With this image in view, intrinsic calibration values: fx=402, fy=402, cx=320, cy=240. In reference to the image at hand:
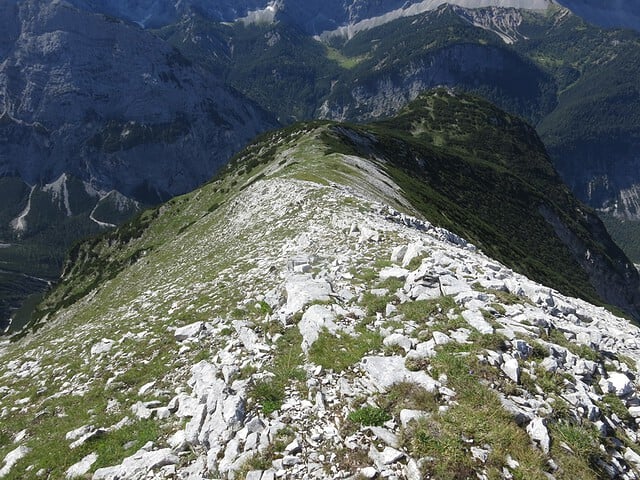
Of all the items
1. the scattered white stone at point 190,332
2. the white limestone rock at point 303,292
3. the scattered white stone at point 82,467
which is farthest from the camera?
the scattered white stone at point 190,332

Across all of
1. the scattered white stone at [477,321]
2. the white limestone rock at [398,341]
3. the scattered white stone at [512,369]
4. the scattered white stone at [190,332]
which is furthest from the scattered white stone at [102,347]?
the scattered white stone at [512,369]

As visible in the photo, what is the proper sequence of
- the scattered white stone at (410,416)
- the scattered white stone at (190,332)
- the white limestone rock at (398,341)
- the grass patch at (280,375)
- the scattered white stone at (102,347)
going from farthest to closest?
1. the scattered white stone at (102,347)
2. the scattered white stone at (190,332)
3. the white limestone rock at (398,341)
4. the grass patch at (280,375)
5. the scattered white stone at (410,416)

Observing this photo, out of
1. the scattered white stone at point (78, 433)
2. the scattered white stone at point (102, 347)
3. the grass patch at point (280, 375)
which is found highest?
the grass patch at point (280, 375)

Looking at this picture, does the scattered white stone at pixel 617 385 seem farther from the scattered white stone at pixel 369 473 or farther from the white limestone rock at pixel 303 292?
the white limestone rock at pixel 303 292

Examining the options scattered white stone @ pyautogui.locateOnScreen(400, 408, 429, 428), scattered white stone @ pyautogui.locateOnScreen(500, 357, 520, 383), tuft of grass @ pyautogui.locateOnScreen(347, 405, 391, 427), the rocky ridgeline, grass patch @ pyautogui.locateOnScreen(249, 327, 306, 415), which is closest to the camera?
the rocky ridgeline

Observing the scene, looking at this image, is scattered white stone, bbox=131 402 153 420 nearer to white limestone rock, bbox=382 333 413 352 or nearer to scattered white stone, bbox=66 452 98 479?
scattered white stone, bbox=66 452 98 479

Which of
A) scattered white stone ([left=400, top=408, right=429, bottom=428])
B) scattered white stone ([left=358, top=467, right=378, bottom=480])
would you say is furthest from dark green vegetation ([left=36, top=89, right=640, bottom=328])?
scattered white stone ([left=358, top=467, right=378, bottom=480])

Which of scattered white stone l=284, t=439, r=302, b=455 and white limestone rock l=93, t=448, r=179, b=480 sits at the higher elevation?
scattered white stone l=284, t=439, r=302, b=455
